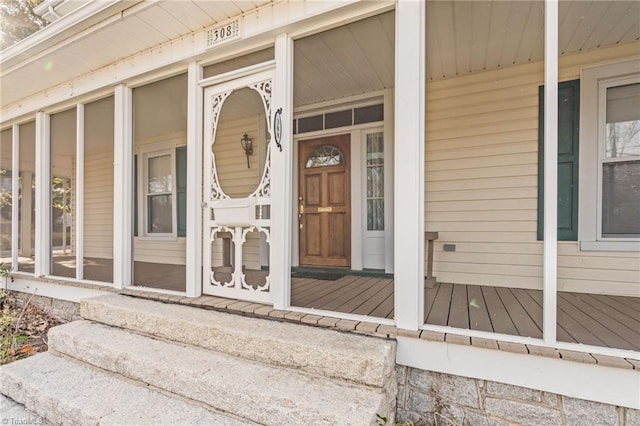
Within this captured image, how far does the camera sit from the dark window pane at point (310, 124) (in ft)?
14.3

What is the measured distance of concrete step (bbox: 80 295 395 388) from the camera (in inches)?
65.6

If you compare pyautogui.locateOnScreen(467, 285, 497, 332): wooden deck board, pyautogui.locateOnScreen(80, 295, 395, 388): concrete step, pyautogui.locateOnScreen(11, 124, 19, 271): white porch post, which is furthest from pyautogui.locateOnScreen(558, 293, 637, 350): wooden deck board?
pyautogui.locateOnScreen(11, 124, 19, 271): white porch post

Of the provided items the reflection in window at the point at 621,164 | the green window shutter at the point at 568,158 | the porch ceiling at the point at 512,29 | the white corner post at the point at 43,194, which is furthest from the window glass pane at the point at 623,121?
the white corner post at the point at 43,194

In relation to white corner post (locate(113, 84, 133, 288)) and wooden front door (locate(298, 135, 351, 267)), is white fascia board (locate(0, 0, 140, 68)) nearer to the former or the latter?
white corner post (locate(113, 84, 133, 288))

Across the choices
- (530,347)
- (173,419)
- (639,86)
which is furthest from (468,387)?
(639,86)

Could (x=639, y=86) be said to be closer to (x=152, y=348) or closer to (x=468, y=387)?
(x=468, y=387)

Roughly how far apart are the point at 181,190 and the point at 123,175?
1524 millimetres

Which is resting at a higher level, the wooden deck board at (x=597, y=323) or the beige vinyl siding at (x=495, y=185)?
the beige vinyl siding at (x=495, y=185)

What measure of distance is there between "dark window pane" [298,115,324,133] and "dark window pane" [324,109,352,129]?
0.29ft

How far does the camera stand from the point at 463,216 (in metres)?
3.47

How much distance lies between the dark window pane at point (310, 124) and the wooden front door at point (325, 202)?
164 millimetres

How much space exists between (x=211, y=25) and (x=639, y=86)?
3.83 meters

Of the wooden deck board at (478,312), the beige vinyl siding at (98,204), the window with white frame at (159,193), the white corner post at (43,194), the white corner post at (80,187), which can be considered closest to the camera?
the wooden deck board at (478,312)

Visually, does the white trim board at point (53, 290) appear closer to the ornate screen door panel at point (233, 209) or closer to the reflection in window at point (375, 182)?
the ornate screen door panel at point (233, 209)
